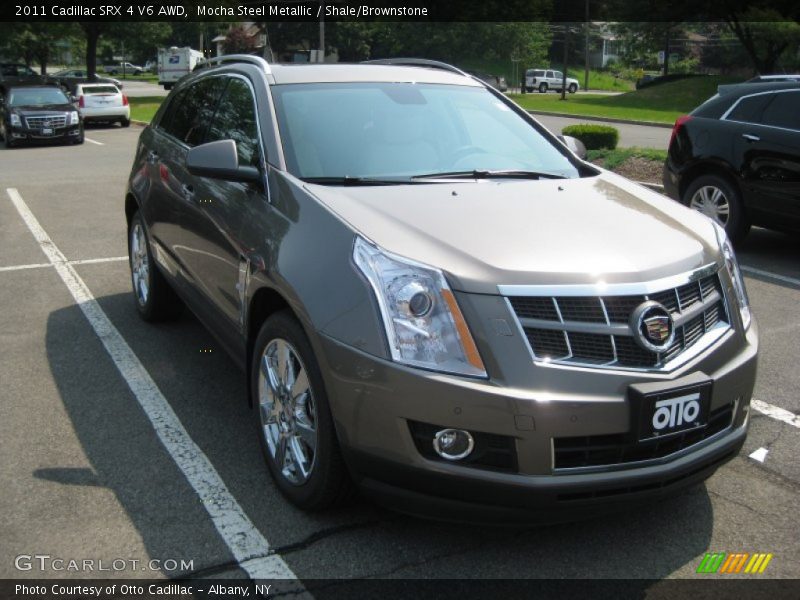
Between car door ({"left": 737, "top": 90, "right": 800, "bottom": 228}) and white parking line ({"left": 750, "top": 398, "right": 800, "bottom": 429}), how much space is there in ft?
12.2

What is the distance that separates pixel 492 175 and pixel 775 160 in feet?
16.2

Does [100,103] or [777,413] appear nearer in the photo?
[777,413]

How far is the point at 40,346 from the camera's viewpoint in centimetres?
569

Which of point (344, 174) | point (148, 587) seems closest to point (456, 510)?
point (148, 587)

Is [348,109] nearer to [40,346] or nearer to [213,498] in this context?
[213,498]

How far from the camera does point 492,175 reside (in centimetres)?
412

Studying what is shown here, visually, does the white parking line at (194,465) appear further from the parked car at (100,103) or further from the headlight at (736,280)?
the parked car at (100,103)

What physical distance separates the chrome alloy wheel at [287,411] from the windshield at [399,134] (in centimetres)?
86

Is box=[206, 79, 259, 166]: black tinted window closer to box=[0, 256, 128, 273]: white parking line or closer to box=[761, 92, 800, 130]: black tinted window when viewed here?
box=[0, 256, 128, 273]: white parking line

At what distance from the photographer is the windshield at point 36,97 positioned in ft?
71.4

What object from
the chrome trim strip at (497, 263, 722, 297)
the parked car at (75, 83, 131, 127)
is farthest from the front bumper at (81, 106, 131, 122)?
the chrome trim strip at (497, 263, 722, 297)

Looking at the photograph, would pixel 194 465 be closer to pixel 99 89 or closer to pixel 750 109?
pixel 750 109

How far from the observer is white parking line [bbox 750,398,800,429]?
449 cm

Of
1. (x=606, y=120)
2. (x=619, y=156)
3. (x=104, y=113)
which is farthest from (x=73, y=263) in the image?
(x=606, y=120)
